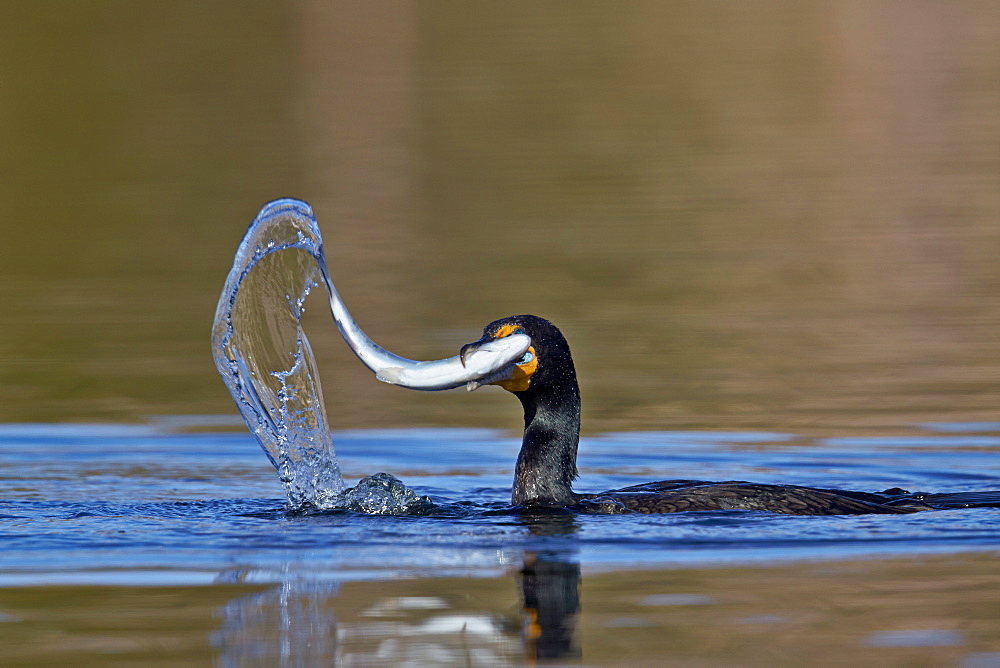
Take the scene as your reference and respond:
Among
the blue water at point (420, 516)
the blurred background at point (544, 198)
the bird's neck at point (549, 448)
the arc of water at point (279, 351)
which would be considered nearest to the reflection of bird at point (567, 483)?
the bird's neck at point (549, 448)

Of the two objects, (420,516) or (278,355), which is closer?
(420,516)

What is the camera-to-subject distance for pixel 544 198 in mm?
24219

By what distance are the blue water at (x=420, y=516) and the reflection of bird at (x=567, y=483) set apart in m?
0.17

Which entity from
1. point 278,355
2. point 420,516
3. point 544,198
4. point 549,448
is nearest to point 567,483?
point 549,448

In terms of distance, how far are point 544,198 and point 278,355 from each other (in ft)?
49.1

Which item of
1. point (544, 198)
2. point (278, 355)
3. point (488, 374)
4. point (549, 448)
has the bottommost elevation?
point (549, 448)

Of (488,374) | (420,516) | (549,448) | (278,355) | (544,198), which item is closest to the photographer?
(488,374)

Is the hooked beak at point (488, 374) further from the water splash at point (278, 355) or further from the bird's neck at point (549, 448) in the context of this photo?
the water splash at point (278, 355)

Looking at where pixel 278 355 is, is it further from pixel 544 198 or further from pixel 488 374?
pixel 544 198

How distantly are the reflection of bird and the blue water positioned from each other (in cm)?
17

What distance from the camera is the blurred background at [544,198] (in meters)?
13.4

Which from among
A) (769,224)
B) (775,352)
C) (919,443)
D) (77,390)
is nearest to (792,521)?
(919,443)

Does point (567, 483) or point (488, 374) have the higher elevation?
point (488, 374)

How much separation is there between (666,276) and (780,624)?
11.6 metres
